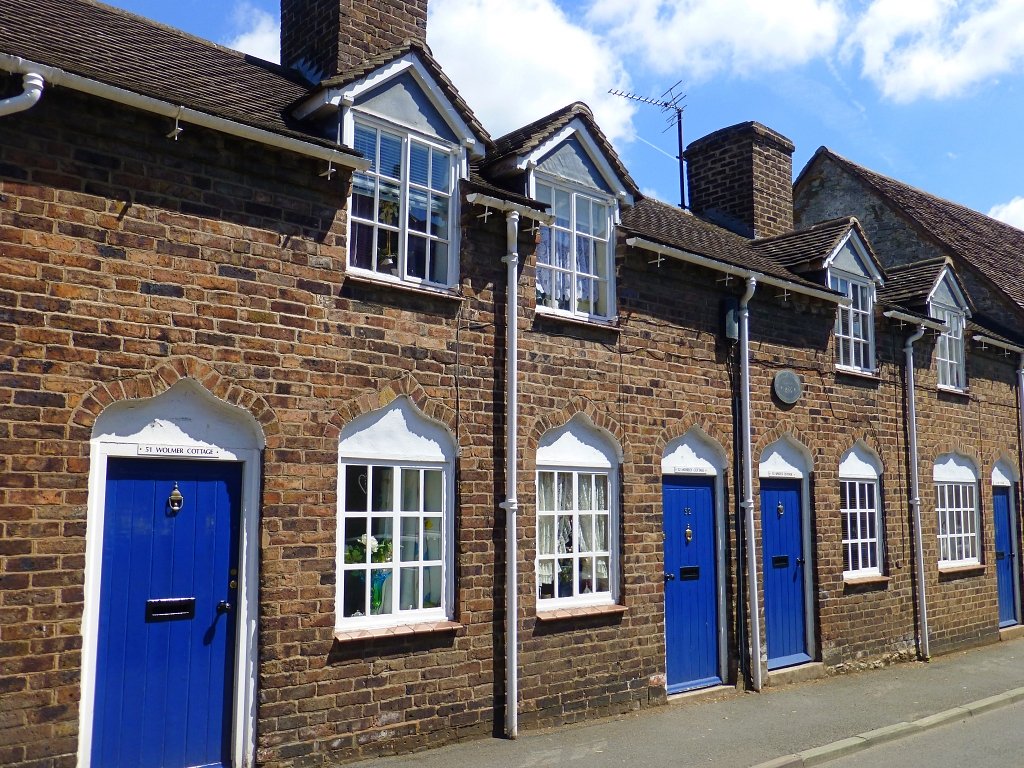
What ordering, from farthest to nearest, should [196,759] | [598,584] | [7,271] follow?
[598,584], [196,759], [7,271]

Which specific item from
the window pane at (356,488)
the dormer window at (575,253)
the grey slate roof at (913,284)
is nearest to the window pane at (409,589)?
the window pane at (356,488)

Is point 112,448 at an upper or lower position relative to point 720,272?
lower

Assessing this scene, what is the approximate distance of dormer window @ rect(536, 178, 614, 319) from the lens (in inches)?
377

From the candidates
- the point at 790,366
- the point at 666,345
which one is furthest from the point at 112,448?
the point at 790,366

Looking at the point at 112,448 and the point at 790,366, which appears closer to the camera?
the point at 112,448

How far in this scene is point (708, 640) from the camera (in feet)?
35.2

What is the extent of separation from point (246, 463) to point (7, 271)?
219 centimetres

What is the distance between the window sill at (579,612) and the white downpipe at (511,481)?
0.41m

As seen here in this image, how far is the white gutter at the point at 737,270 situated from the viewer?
10079 millimetres

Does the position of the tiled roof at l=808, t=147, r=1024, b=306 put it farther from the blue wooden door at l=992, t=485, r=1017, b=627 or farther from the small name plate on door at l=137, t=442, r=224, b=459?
the small name plate on door at l=137, t=442, r=224, b=459

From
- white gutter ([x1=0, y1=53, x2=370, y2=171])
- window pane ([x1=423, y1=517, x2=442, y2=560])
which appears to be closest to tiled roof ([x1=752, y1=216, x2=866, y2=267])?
window pane ([x1=423, y1=517, x2=442, y2=560])

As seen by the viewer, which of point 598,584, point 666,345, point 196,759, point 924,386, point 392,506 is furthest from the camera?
point 924,386

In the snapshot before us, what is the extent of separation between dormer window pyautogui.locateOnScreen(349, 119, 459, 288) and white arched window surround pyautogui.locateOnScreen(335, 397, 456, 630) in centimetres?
130

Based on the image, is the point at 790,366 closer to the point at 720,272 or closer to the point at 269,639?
the point at 720,272
